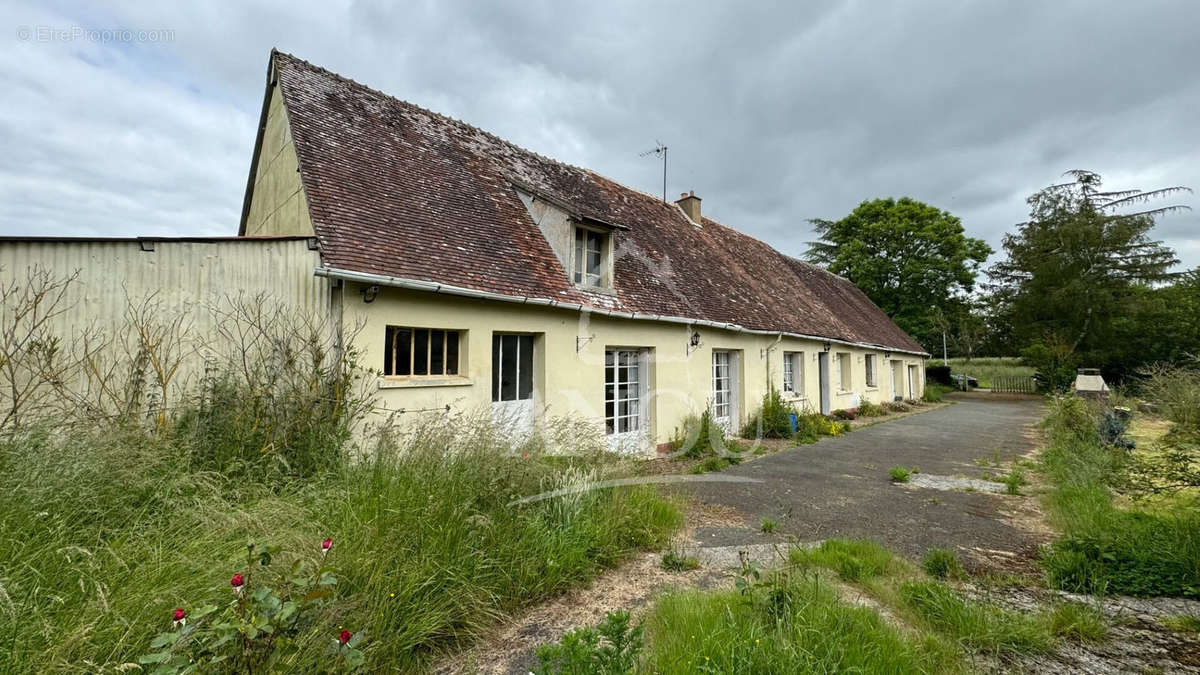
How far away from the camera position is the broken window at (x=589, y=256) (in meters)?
8.60

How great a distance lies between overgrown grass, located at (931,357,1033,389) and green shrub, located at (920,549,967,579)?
31.3m

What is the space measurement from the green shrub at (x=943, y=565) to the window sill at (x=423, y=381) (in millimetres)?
5331

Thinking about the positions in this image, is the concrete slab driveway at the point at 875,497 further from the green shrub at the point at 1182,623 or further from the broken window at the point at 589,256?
the broken window at the point at 589,256

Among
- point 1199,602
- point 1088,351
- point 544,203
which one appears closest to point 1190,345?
point 1088,351

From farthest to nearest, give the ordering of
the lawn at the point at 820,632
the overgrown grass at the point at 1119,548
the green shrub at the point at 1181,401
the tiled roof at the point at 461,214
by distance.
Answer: the tiled roof at the point at 461,214, the green shrub at the point at 1181,401, the overgrown grass at the point at 1119,548, the lawn at the point at 820,632

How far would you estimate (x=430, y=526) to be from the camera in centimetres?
316

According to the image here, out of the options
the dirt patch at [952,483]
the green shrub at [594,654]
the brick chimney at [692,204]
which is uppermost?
the brick chimney at [692,204]

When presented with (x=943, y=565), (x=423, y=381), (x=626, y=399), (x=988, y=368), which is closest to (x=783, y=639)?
(x=943, y=565)

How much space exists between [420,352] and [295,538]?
379 cm

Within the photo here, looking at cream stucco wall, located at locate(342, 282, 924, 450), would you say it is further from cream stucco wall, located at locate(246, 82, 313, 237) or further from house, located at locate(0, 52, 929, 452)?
cream stucco wall, located at locate(246, 82, 313, 237)

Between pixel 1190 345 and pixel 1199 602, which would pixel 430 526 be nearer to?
pixel 1199 602

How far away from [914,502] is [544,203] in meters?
7.19

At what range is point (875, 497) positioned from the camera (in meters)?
6.16

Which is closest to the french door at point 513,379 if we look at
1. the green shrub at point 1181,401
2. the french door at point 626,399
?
the french door at point 626,399
